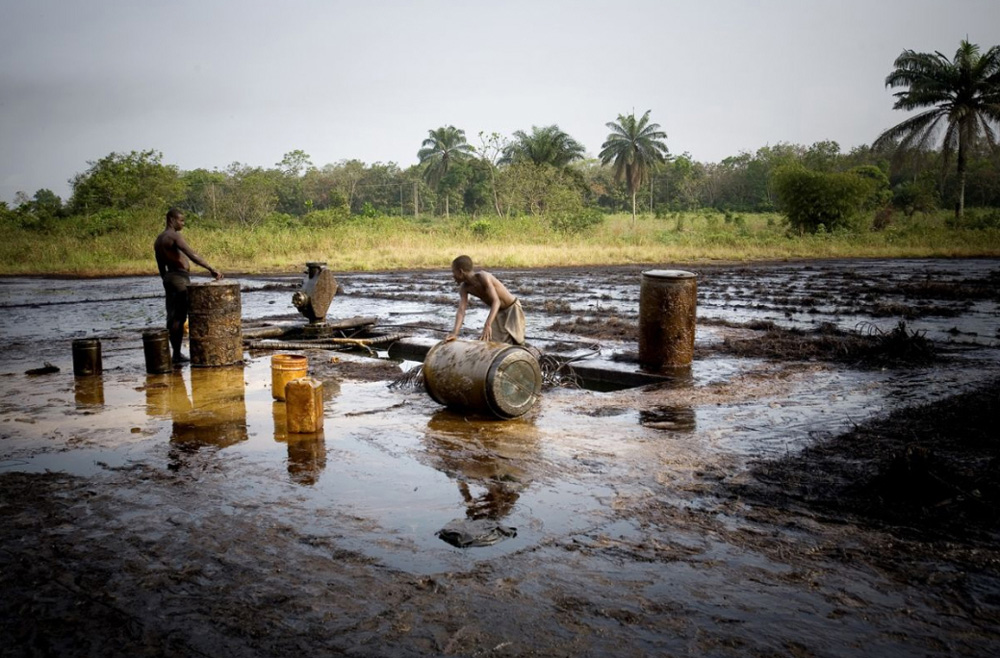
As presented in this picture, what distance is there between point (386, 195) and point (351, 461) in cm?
Result: 7257

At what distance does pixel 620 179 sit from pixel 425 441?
65437 mm

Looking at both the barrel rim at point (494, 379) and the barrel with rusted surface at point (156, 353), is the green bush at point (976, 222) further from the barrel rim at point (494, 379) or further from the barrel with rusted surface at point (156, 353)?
the barrel with rusted surface at point (156, 353)

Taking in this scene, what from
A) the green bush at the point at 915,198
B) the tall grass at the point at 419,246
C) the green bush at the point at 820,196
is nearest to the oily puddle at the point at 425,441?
the tall grass at the point at 419,246

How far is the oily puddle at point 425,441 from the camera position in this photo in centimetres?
458

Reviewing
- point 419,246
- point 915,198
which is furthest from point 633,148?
point 419,246

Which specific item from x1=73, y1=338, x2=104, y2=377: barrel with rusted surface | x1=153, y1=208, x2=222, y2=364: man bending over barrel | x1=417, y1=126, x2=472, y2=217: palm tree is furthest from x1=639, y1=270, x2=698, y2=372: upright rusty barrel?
x1=417, y1=126, x2=472, y2=217: palm tree

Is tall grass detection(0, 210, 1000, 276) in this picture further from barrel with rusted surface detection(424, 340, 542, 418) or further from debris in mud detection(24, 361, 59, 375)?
barrel with rusted surface detection(424, 340, 542, 418)

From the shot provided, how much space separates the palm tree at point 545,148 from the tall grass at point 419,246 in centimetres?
1918

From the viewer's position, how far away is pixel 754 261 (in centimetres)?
3172

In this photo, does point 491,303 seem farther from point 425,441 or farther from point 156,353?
point 156,353

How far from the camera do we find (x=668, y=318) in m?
8.68

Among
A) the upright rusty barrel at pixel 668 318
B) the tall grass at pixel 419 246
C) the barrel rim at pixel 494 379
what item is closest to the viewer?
the barrel rim at pixel 494 379

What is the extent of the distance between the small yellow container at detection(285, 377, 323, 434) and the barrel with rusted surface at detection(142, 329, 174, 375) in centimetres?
339

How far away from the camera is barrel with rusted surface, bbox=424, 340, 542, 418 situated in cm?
642
